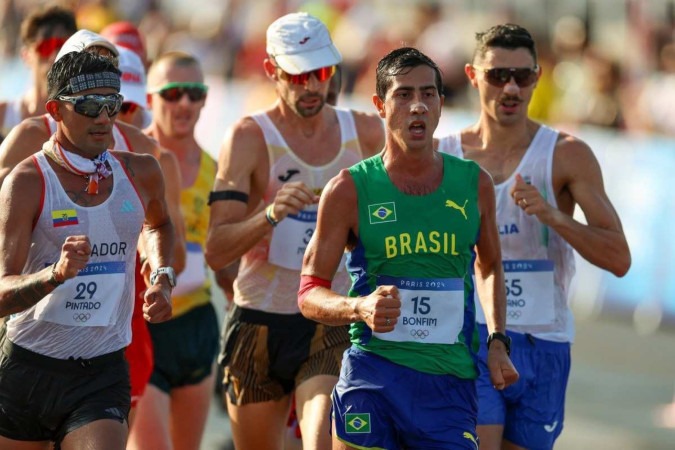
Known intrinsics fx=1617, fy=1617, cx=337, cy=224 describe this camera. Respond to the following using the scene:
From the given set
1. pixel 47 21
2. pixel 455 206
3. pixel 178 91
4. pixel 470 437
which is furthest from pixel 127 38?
pixel 470 437

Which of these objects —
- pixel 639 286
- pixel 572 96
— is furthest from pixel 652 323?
pixel 572 96

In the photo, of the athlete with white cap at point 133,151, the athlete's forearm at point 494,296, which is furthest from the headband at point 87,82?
the athlete's forearm at point 494,296

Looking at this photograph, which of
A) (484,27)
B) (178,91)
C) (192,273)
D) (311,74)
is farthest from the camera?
(484,27)

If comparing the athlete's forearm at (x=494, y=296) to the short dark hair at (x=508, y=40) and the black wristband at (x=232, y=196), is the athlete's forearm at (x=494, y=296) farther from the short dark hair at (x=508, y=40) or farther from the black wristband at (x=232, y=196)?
the short dark hair at (x=508, y=40)

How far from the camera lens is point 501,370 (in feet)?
20.2

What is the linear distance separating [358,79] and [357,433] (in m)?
11.8

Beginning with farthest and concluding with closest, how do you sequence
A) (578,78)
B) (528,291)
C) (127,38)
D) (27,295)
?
(578,78) < (127,38) < (528,291) < (27,295)

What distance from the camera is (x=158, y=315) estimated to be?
608 centimetres

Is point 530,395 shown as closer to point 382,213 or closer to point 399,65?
point 382,213

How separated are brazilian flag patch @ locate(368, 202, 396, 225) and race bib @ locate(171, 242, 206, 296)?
2576mm

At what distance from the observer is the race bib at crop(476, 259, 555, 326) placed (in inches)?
292

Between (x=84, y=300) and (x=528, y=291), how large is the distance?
7.29 ft

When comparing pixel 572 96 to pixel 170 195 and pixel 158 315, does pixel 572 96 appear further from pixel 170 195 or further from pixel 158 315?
pixel 158 315

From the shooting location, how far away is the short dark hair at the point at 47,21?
8.48 m
